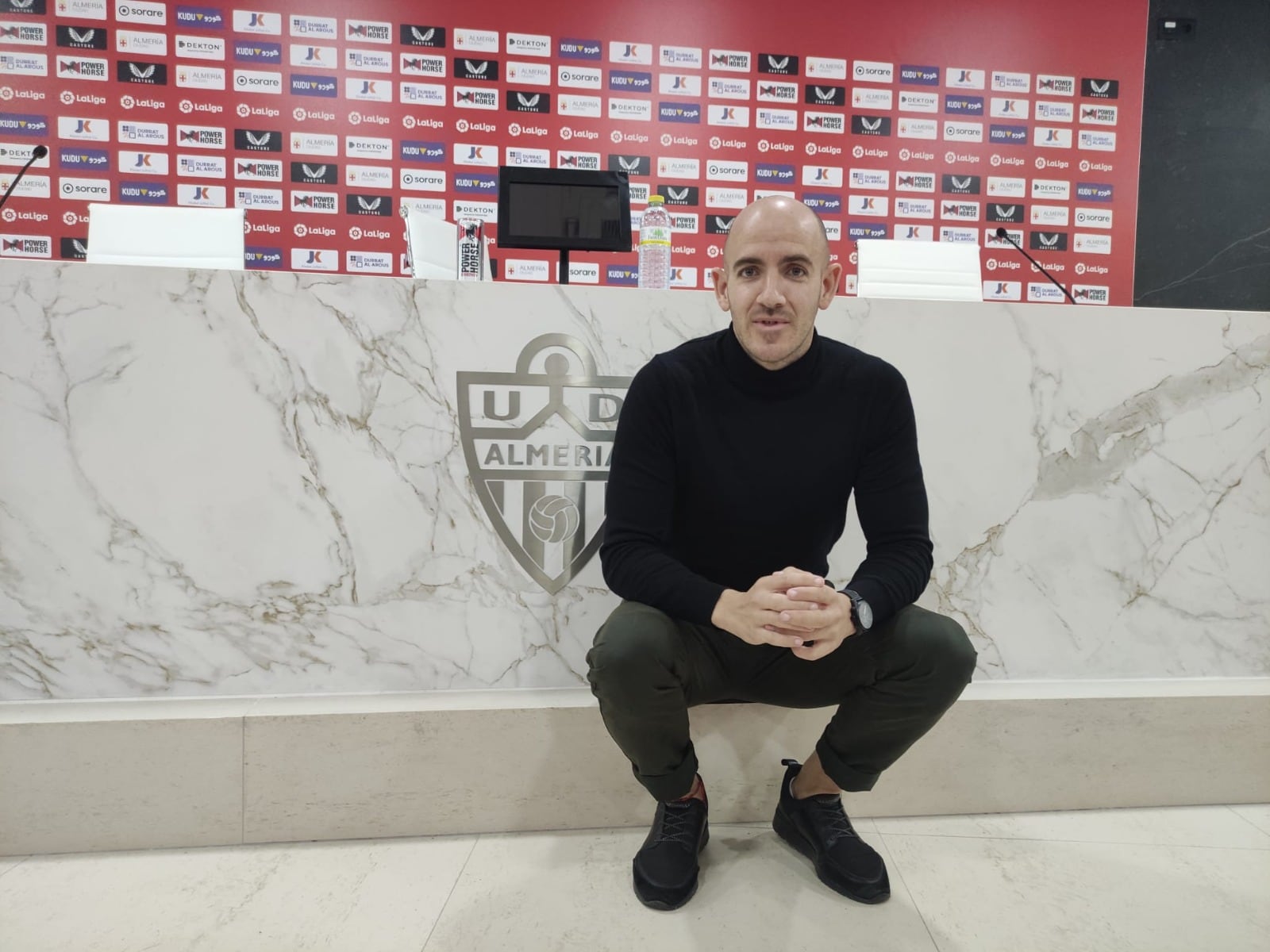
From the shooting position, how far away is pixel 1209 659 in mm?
1478

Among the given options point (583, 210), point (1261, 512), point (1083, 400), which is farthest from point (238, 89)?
point (1261, 512)

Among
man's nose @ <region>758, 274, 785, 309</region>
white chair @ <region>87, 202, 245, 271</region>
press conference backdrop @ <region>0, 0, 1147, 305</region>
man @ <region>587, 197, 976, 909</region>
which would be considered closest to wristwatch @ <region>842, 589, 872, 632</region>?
man @ <region>587, 197, 976, 909</region>

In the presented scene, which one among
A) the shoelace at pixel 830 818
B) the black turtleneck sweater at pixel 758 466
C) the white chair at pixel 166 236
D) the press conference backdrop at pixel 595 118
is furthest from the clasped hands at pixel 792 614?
the press conference backdrop at pixel 595 118

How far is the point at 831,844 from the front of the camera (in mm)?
1142

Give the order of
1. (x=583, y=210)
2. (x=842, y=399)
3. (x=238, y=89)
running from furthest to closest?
1. (x=238, y=89)
2. (x=583, y=210)
3. (x=842, y=399)

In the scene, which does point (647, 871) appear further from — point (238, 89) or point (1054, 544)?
point (238, 89)

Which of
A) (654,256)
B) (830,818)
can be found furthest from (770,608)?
(654,256)

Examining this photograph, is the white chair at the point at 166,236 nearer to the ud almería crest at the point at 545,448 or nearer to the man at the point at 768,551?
the ud almería crest at the point at 545,448

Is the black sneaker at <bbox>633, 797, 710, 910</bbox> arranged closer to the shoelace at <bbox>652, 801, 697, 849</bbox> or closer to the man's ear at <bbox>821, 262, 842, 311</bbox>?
the shoelace at <bbox>652, 801, 697, 849</bbox>

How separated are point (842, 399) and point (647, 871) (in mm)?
787

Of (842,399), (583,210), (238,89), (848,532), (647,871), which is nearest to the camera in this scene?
(647,871)

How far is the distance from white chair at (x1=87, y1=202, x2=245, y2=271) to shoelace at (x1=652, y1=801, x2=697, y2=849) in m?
2.31

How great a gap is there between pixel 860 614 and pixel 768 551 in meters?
0.19

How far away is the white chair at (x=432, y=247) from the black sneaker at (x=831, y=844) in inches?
58.7
